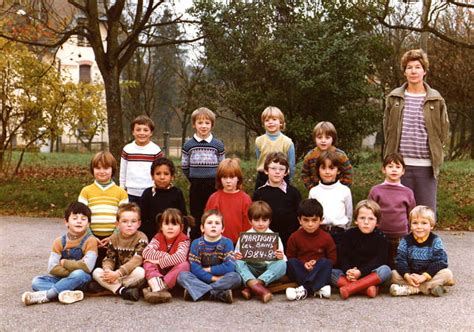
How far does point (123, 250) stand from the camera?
216 inches

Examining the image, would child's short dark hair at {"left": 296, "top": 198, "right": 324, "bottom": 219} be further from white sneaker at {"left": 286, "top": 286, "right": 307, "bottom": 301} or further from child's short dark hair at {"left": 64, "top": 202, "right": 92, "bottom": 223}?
child's short dark hair at {"left": 64, "top": 202, "right": 92, "bottom": 223}

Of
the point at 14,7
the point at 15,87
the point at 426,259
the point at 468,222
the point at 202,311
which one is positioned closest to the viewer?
the point at 202,311

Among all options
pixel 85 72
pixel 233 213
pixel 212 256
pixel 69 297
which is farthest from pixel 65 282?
pixel 85 72

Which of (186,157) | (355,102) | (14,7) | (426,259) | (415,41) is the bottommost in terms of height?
(426,259)

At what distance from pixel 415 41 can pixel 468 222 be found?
46.6 feet

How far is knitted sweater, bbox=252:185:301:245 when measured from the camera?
5.95 meters

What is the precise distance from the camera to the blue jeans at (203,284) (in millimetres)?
A: 5078

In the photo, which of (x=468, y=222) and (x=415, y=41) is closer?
(x=468, y=222)

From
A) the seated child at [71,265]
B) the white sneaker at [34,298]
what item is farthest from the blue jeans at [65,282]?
the white sneaker at [34,298]

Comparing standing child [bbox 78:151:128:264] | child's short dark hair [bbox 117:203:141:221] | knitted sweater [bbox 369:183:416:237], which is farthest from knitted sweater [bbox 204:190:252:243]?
knitted sweater [bbox 369:183:416:237]

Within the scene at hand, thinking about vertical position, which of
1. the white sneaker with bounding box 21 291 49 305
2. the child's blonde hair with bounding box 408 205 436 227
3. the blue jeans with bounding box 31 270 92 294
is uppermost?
the child's blonde hair with bounding box 408 205 436 227

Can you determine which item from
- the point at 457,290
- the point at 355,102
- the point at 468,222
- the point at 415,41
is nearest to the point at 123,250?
the point at 457,290

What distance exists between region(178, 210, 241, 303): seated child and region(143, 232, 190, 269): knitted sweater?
0.32 feet

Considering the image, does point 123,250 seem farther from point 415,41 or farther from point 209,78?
point 415,41
